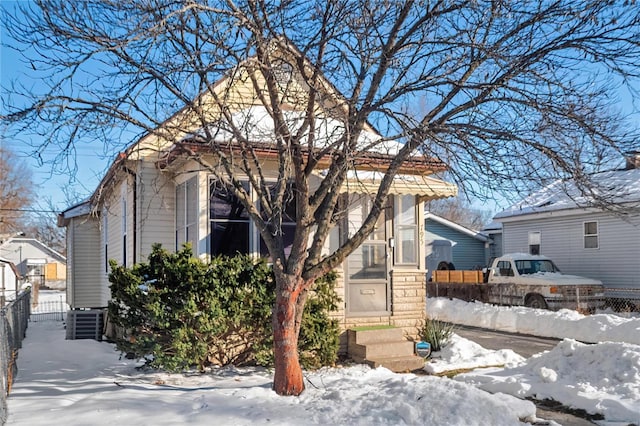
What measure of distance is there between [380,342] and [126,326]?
4.60m

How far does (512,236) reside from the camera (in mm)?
24484

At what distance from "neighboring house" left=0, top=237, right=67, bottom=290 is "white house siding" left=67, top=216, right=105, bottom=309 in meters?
39.8

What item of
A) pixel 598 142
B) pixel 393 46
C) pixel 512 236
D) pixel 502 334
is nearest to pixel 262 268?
pixel 393 46

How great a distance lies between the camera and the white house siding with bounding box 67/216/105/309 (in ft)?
58.4

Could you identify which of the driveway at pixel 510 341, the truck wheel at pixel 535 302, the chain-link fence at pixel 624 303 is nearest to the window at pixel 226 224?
the driveway at pixel 510 341

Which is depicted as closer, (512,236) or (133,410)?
(133,410)

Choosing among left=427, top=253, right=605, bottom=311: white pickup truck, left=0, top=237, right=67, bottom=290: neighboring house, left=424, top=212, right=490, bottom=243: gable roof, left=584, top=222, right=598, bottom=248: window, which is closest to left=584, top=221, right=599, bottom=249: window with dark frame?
left=584, top=222, right=598, bottom=248: window

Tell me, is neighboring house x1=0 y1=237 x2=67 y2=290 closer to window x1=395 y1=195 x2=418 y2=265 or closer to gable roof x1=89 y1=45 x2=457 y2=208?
gable roof x1=89 y1=45 x2=457 y2=208

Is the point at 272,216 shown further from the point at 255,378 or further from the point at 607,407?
the point at 607,407

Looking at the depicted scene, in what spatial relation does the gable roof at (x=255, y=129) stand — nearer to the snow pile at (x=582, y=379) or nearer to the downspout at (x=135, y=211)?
the downspout at (x=135, y=211)

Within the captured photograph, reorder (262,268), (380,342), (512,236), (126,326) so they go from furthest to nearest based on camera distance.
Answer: (512,236) < (380,342) < (262,268) < (126,326)

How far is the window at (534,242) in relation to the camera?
23.0m

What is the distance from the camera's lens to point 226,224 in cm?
1023

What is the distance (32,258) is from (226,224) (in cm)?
5442
